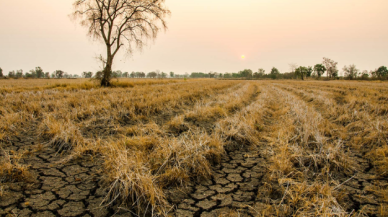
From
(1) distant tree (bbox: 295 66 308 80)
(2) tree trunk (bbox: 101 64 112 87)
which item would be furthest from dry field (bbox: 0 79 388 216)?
(1) distant tree (bbox: 295 66 308 80)

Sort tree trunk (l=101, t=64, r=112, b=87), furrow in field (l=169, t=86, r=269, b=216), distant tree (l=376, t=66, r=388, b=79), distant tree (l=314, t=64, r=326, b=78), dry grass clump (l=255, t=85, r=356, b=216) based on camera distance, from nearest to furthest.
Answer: dry grass clump (l=255, t=85, r=356, b=216) → furrow in field (l=169, t=86, r=269, b=216) → tree trunk (l=101, t=64, r=112, b=87) → distant tree (l=376, t=66, r=388, b=79) → distant tree (l=314, t=64, r=326, b=78)

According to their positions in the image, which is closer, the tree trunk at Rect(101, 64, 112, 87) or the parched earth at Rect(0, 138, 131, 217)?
the parched earth at Rect(0, 138, 131, 217)

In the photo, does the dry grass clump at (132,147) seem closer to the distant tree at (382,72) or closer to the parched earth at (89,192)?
the parched earth at (89,192)

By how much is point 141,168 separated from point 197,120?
317 centimetres

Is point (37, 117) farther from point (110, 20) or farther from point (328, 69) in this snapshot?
point (328, 69)

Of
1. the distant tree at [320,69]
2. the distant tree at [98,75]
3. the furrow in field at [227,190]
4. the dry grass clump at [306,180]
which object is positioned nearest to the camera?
the dry grass clump at [306,180]

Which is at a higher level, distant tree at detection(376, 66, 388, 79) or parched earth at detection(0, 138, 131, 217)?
distant tree at detection(376, 66, 388, 79)

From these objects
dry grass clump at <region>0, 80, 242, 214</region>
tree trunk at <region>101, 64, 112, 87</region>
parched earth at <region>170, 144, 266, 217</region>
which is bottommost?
parched earth at <region>170, 144, 266, 217</region>

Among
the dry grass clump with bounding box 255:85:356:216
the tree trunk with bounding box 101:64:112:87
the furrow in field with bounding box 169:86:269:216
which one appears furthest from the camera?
the tree trunk with bounding box 101:64:112:87

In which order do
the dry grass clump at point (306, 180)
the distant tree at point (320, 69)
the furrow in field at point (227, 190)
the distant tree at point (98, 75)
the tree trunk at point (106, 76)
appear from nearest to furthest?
the dry grass clump at point (306, 180) < the furrow in field at point (227, 190) < the distant tree at point (98, 75) < the tree trunk at point (106, 76) < the distant tree at point (320, 69)

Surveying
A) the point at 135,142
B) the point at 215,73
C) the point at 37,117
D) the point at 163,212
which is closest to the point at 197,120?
the point at 135,142

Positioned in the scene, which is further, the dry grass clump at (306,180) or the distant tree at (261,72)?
the distant tree at (261,72)

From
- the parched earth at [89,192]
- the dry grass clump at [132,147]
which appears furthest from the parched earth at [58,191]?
the dry grass clump at [132,147]

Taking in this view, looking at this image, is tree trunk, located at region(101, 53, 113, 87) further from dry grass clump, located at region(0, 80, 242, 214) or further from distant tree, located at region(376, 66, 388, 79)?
distant tree, located at region(376, 66, 388, 79)
